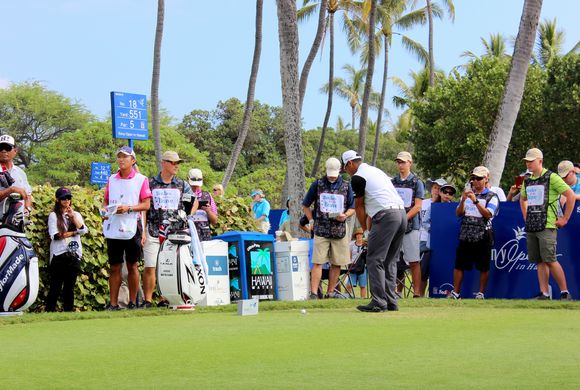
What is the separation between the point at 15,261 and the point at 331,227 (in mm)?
4968

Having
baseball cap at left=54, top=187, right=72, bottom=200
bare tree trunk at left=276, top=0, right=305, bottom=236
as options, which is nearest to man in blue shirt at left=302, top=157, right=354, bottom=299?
baseball cap at left=54, top=187, right=72, bottom=200

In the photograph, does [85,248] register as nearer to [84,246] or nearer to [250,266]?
[84,246]

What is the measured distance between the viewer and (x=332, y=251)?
15.1 m

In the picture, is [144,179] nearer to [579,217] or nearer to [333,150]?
[579,217]

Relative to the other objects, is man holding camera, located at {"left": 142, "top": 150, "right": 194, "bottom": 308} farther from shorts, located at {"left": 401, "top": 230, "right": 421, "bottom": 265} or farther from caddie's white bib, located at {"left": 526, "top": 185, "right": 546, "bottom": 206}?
caddie's white bib, located at {"left": 526, "top": 185, "right": 546, "bottom": 206}

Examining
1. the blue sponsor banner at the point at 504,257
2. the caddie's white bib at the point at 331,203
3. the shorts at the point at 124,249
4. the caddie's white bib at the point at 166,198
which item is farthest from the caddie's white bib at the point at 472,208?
the shorts at the point at 124,249

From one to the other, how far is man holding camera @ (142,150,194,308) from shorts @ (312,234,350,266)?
7.74 ft

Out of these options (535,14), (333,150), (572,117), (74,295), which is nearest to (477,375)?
(74,295)

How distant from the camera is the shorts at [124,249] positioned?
13.0m

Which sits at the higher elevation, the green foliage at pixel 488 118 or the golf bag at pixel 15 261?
the green foliage at pixel 488 118

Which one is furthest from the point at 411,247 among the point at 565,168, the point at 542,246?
the point at 565,168

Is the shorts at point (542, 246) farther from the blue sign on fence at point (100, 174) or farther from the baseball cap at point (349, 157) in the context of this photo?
the blue sign on fence at point (100, 174)

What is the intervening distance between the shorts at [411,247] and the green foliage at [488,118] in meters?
28.6

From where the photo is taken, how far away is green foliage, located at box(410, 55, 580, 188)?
43.6 m
